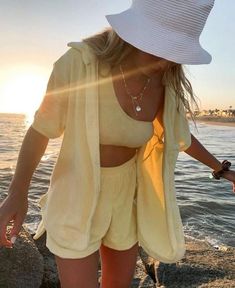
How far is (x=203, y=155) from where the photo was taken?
314 centimetres

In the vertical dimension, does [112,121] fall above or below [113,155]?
above

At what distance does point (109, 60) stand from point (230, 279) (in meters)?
2.94

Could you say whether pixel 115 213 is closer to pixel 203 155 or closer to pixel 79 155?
pixel 79 155

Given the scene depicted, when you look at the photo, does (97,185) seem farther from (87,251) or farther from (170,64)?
(170,64)

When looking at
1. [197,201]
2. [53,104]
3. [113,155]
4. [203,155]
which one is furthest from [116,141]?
[197,201]

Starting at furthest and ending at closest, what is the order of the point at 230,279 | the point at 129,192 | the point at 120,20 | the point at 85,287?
the point at 230,279, the point at 129,192, the point at 85,287, the point at 120,20

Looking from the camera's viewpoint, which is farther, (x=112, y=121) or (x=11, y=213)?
(x=112, y=121)

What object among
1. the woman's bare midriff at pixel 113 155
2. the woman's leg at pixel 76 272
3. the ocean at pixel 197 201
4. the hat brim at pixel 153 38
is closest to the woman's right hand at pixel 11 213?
the woman's leg at pixel 76 272

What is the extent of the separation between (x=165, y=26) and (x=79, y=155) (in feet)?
2.48

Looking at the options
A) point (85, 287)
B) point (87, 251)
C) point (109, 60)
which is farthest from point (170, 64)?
point (85, 287)

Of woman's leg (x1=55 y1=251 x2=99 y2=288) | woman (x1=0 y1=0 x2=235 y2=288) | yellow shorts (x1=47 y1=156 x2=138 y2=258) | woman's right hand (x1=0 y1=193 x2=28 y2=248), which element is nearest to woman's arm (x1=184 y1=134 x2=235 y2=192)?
woman (x1=0 y1=0 x2=235 y2=288)

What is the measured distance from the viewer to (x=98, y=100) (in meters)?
2.34

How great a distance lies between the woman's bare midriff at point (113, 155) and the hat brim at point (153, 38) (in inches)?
21.9

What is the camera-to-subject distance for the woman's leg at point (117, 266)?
9.07ft
